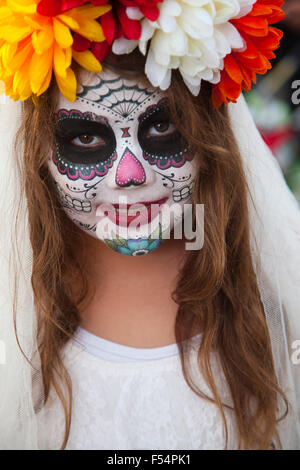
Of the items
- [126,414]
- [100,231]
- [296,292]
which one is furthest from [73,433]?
[296,292]

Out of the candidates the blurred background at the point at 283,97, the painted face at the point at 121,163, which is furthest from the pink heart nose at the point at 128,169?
the blurred background at the point at 283,97

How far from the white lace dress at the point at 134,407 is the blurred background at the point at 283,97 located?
130 centimetres

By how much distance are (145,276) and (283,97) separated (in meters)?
1.35

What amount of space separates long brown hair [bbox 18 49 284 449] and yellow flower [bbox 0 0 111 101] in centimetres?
14

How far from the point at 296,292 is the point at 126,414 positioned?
476mm

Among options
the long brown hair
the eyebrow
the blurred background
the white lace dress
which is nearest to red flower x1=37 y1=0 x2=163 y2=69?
the eyebrow

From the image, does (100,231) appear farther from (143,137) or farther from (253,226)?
(253,226)

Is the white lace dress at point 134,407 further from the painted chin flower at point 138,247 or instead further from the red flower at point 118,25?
the red flower at point 118,25

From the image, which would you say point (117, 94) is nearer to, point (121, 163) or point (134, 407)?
point (121, 163)

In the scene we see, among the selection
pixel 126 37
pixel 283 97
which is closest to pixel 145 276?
pixel 126 37

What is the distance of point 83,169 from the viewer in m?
1.00

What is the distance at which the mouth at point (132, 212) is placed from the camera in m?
1.03

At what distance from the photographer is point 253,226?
1.19 metres

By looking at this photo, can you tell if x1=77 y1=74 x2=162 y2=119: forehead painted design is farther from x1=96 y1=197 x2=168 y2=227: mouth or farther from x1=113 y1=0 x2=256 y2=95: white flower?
x1=96 y1=197 x2=168 y2=227: mouth
